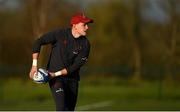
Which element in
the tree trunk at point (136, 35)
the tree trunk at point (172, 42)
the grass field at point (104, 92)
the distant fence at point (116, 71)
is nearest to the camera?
the grass field at point (104, 92)

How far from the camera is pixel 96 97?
3088 centimetres

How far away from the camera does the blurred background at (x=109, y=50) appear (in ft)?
102

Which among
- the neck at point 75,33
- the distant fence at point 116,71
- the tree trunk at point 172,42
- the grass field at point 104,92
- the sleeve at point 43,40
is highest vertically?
the neck at point 75,33

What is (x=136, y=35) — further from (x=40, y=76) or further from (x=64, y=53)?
(x=40, y=76)

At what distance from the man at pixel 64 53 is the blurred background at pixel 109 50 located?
1675 centimetres

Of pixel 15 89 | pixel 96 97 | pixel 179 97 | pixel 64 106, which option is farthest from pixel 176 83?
pixel 64 106

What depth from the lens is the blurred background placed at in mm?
30969

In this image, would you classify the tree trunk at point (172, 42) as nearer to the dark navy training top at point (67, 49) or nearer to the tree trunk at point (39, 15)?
the tree trunk at point (39, 15)

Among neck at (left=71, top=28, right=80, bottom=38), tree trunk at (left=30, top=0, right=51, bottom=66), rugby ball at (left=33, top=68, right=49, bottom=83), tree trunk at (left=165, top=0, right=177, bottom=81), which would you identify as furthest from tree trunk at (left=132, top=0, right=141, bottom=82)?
rugby ball at (left=33, top=68, right=49, bottom=83)

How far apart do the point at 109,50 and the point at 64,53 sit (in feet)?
96.0

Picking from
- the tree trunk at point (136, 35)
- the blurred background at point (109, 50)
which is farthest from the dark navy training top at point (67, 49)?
the tree trunk at point (136, 35)

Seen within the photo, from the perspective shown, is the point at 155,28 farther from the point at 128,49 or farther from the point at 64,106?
the point at 64,106

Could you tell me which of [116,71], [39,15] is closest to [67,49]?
[116,71]

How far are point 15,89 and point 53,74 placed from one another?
24587mm
